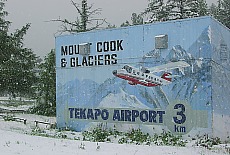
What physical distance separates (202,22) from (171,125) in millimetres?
5152

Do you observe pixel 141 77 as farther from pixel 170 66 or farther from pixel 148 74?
pixel 170 66

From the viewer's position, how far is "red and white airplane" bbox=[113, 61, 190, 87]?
56.2 feet

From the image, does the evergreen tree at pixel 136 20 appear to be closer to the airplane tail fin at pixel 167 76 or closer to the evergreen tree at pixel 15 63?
the evergreen tree at pixel 15 63

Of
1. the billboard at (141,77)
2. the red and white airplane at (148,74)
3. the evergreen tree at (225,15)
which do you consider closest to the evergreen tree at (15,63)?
the billboard at (141,77)

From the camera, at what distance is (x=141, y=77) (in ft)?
59.7

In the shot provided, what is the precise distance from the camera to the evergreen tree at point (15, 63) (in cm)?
3247

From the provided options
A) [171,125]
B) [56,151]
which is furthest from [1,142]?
[171,125]

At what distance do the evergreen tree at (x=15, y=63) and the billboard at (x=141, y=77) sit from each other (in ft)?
40.4

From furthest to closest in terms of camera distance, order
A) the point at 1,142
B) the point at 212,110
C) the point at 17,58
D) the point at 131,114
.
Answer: the point at 17,58
the point at 131,114
the point at 212,110
the point at 1,142

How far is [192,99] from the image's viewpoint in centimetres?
1650

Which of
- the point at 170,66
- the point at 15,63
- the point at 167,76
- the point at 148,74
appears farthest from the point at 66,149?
the point at 15,63

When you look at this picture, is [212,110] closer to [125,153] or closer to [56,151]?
[125,153]

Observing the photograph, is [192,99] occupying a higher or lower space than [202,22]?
lower

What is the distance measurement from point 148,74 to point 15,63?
19041 mm
